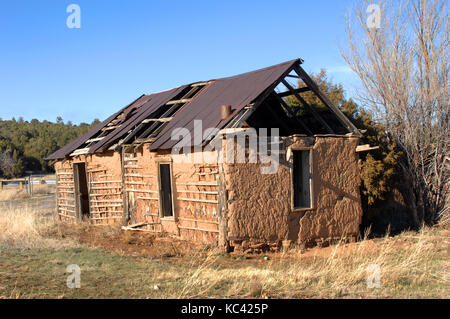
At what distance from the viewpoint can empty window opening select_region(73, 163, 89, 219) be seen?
13688 mm

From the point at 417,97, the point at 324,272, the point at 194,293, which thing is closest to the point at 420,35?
the point at 417,97

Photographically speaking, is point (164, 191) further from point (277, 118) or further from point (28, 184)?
point (28, 184)

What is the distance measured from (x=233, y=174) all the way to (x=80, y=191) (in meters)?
7.72

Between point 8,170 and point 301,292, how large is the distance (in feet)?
118

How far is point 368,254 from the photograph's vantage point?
8.55 meters

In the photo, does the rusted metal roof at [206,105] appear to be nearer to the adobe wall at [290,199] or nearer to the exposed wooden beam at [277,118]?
the exposed wooden beam at [277,118]

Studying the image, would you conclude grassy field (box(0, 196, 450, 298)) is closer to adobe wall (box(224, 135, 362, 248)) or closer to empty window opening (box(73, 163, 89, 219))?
adobe wall (box(224, 135, 362, 248))

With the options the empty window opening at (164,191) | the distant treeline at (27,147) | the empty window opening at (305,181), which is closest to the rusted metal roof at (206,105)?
the empty window opening at (164,191)

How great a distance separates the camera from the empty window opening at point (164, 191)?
10495 millimetres

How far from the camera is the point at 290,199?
911 centimetres

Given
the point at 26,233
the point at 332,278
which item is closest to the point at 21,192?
the point at 26,233

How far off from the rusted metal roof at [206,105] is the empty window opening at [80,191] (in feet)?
2.16
